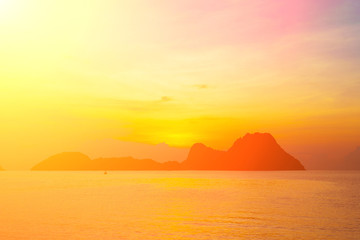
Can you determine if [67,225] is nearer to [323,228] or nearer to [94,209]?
[94,209]

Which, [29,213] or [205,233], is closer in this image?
[205,233]

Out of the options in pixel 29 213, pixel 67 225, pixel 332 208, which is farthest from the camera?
pixel 332 208

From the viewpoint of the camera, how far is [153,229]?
49.2 metres

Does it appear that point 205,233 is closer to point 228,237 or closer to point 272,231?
point 228,237

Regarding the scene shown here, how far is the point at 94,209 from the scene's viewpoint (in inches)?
2864

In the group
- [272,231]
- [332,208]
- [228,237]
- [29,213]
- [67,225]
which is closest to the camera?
[228,237]

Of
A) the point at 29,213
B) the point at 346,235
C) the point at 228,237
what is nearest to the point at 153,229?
the point at 228,237

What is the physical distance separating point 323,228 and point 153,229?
77.5 ft

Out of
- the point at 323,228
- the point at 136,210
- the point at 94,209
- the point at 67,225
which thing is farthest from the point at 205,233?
the point at 94,209

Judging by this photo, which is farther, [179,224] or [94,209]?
[94,209]

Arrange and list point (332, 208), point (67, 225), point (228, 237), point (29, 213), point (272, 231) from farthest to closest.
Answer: point (332, 208) < point (29, 213) < point (67, 225) < point (272, 231) < point (228, 237)

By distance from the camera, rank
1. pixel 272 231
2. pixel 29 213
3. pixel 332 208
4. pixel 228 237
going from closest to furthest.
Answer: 1. pixel 228 237
2. pixel 272 231
3. pixel 29 213
4. pixel 332 208

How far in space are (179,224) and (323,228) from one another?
66.6 ft

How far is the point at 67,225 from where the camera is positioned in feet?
173
